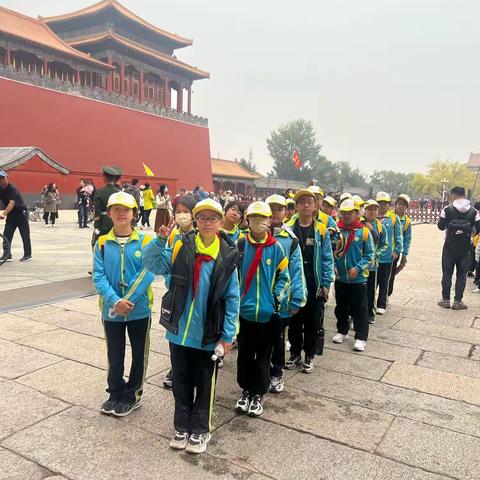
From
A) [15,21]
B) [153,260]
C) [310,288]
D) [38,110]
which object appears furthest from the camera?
[15,21]

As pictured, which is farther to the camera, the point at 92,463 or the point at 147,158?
the point at 147,158

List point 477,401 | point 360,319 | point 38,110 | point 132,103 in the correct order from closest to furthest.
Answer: point 477,401
point 360,319
point 38,110
point 132,103

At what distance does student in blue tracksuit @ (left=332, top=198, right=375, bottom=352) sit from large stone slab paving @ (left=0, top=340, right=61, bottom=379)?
2.56 metres

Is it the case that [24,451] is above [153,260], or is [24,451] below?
below

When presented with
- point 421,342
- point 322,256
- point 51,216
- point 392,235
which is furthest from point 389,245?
point 51,216

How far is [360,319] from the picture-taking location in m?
4.27

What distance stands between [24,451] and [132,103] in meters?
26.7

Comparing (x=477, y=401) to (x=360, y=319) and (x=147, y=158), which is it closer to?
(x=360, y=319)

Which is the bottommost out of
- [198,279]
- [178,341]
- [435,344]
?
[435,344]

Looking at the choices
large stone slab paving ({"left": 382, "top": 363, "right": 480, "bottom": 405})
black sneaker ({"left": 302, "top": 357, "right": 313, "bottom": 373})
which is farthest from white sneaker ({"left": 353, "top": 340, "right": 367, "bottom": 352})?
black sneaker ({"left": 302, "top": 357, "right": 313, "bottom": 373})

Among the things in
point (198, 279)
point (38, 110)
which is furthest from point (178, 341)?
point (38, 110)

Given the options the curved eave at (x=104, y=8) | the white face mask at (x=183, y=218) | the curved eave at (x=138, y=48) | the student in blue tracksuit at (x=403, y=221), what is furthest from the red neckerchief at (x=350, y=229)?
the curved eave at (x=104, y=8)

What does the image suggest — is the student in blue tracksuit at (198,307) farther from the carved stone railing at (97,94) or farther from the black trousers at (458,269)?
the carved stone railing at (97,94)

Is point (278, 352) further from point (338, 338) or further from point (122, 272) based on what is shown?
point (338, 338)
